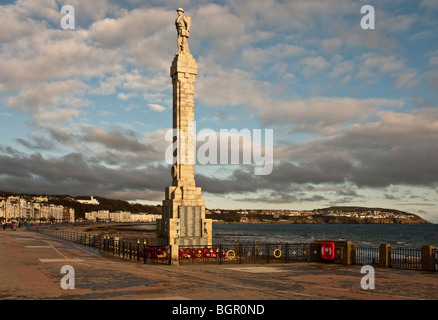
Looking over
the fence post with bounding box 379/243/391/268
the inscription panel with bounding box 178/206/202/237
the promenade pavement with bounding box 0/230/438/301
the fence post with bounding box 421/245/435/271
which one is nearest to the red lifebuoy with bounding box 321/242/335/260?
the promenade pavement with bounding box 0/230/438/301

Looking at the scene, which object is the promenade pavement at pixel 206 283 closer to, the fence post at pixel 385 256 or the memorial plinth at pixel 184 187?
the fence post at pixel 385 256

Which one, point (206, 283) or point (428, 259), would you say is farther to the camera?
point (428, 259)

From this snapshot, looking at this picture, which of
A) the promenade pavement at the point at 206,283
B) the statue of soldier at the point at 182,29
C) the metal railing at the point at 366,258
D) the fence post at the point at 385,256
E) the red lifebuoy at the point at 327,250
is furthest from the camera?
the statue of soldier at the point at 182,29

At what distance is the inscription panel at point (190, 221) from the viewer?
105 feet

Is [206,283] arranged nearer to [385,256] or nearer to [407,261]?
[385,256]

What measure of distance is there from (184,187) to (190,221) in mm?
2580

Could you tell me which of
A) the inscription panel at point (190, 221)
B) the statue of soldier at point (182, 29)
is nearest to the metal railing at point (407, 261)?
the inscription panel at point (190, 221)

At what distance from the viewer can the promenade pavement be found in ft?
48.2

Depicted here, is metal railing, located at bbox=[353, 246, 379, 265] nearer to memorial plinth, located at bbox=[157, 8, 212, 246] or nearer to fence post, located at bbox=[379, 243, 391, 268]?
fence post, located at bbox=[379, 243, 391, 268]

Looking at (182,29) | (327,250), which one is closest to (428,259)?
(327,250)

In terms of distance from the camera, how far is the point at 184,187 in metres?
32.7

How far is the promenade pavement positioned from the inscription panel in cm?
801
